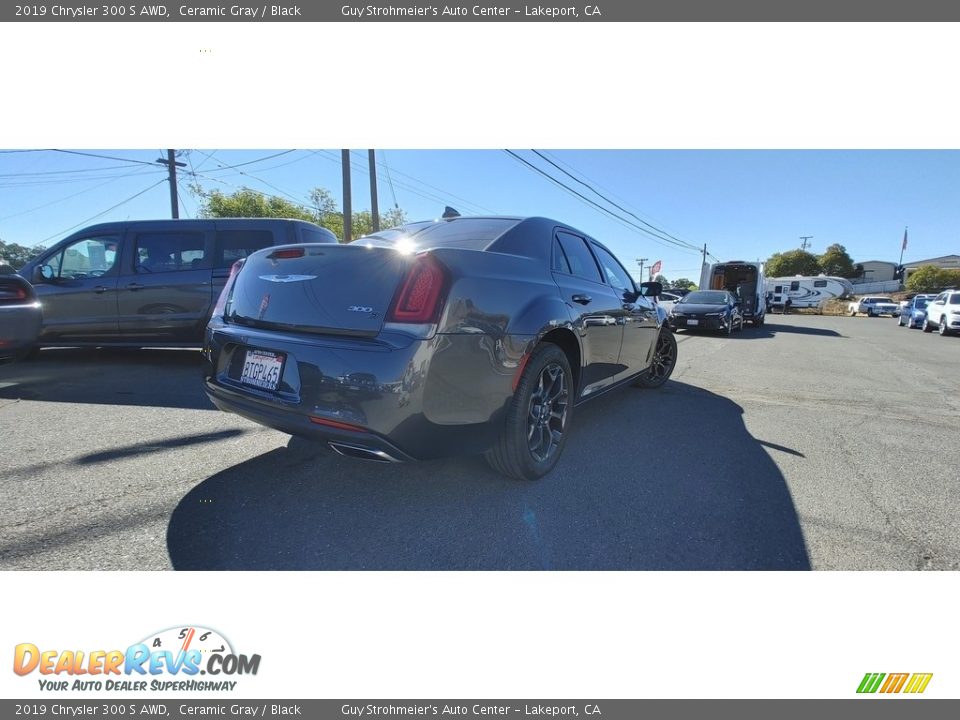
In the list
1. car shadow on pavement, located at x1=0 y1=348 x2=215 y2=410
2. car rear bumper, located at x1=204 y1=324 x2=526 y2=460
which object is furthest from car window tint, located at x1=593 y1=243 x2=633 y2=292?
car shadow on pavement, located at x1=0 y1=348 x2=215 y2=410

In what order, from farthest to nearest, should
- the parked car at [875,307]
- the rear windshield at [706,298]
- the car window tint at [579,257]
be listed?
the parked car at [875,307] < the rear windshield at [706,298] < the car window tint at [579,257]

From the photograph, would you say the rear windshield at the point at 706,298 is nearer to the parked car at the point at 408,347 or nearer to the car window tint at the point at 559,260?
the car window tint at the point at 559,260

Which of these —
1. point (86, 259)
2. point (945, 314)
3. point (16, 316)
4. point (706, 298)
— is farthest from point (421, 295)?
point (945, 314)

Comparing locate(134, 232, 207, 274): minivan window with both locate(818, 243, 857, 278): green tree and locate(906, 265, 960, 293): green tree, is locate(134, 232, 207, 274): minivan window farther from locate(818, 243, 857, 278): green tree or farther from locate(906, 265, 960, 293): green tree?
locate(818, 243, 857, 278): green tree

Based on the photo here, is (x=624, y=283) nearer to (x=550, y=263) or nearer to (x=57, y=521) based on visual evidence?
(x=550, y=263)

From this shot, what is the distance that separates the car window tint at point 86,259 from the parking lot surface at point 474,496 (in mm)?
1849

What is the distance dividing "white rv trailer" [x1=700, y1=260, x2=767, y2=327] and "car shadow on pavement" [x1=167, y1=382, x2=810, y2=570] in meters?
15.7

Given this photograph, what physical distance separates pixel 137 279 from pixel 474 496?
17.8ft

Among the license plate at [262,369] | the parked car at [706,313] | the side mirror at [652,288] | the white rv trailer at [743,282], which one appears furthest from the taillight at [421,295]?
the white rv trailer at [743,282]

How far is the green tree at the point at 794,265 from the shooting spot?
2475 inches

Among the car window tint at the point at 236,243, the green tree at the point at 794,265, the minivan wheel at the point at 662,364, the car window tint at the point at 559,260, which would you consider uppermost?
the green tree at the point at 794,265

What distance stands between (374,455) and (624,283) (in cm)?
304

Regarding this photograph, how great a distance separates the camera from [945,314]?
14.9 m

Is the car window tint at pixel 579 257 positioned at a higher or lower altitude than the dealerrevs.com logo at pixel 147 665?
higher
